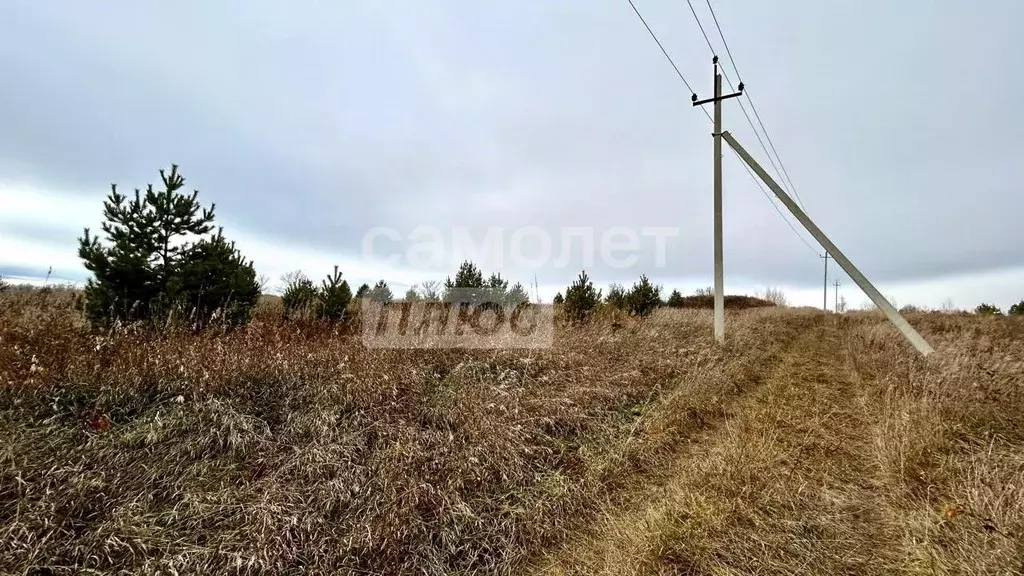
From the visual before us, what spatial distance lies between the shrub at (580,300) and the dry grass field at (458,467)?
5139 mm

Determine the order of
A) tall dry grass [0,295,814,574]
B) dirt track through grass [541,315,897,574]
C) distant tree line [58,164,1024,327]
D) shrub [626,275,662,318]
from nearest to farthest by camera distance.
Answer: dirt track through grass [541,315,897,574]
tall dry grass [0,295,814,574]
distant tree line [58,164,1024,327]
shrub [626,275,662,318]

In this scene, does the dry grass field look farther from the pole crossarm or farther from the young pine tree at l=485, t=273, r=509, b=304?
the young pine tree at l=485, t=273, r=509, b=304

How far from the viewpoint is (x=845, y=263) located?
757cm

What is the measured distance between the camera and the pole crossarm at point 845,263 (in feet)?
22.9

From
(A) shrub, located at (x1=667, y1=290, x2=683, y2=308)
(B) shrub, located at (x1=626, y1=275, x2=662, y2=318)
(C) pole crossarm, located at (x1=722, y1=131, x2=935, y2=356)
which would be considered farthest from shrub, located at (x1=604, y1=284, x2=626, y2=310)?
(A) shrub, located at (x1=667, y1=290, x2=683, y2=308)

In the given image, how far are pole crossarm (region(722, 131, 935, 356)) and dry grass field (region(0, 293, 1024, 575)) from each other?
7.63ft

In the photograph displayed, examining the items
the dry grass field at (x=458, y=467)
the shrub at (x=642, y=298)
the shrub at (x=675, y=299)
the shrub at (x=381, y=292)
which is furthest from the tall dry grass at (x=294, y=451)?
the shrub at (x=675, y=299)

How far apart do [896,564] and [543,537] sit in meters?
1.82

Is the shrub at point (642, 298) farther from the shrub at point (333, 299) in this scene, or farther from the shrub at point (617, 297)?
the shrub at point (333, 299)

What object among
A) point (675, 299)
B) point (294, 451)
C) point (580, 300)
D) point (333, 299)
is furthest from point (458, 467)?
point (675, 299)

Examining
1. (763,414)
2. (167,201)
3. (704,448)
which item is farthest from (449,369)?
(167,201)

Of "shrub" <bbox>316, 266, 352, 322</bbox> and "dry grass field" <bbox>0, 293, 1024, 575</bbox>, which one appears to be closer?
"dry grass field" <bbox>0, 293, 1024, 575</bbox>

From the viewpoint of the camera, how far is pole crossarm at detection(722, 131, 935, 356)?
22.9ft

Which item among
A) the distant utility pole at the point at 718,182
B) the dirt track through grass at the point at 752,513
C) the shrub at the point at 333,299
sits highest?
the distant utility pole at the point at 718,182
